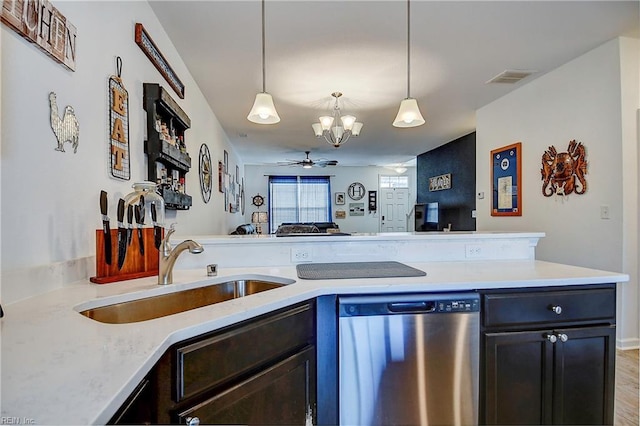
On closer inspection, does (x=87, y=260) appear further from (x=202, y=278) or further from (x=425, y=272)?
(x=425, y=272)

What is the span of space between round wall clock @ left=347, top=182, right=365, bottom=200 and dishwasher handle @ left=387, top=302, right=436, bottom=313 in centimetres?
832

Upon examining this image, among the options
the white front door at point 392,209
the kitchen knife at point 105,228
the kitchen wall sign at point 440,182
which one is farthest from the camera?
the white front door at point 392,209

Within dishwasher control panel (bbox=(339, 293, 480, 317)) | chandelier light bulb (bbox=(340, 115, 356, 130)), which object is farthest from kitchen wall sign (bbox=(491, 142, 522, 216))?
dishwasher control panel (bbox=(339, 293, 480, 317))

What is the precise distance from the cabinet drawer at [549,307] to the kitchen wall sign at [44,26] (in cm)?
195

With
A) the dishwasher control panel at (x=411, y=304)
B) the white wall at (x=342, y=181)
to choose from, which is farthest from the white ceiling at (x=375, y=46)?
the white wall at (x=342, y=181)

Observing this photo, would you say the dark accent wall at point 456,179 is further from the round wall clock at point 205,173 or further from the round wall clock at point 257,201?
the round wall clock at point 257,201

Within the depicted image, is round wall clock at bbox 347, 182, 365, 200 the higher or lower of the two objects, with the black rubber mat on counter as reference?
higher

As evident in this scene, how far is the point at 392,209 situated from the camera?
9.89 meters

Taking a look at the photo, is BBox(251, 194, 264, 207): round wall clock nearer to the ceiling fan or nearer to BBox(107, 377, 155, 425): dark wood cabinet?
the ceiling fan

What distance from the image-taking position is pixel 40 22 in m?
1.09

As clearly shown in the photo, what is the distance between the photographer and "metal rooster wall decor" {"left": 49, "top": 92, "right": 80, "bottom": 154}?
1.16 metres

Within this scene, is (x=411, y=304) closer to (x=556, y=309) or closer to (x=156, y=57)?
(x=556, y=309)

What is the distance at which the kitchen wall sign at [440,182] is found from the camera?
21.3 ft

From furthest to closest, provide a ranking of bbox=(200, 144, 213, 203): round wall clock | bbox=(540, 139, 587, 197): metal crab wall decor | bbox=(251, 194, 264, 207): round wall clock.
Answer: bbox=(251, 194, 264, 207): round wall clock → bbox=(200, 144, 213, 203): round wall clock → bbox=(540, 139, 587, 197): metal crab wall decor
